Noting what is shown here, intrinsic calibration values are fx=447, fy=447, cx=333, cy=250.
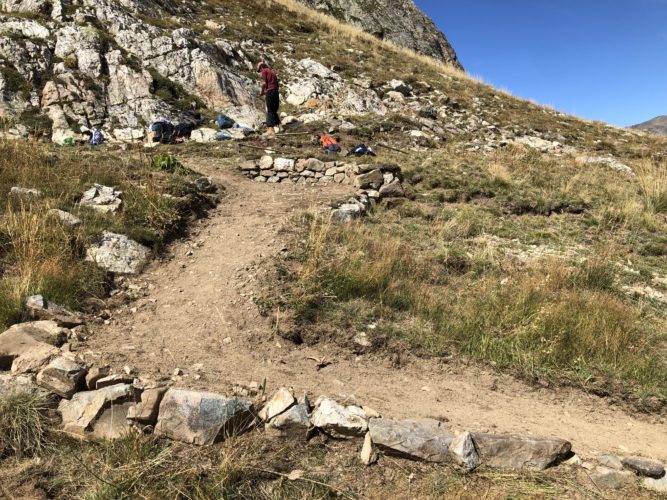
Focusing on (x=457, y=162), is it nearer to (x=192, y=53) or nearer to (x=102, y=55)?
(x=192, y=53)

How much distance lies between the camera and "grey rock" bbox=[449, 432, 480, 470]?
133 inches

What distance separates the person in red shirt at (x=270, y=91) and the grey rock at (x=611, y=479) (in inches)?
532

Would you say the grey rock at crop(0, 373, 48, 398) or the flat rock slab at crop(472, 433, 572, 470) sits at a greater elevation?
the flat rock slab at crop(472, 433, 572, 470)

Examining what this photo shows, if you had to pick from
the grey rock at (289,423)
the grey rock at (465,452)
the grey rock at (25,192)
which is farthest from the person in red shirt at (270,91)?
the grey rock at (465,452)

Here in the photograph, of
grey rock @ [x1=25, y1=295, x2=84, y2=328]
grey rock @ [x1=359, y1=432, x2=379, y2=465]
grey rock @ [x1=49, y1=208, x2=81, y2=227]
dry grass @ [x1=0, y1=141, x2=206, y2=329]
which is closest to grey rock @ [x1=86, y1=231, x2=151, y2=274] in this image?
dry grass @ [x1=0, y1=141, x2=206, y2=329]

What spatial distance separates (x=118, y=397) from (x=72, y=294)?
211cm

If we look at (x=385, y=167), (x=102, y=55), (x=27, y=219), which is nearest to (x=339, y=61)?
(x=102, y=55)

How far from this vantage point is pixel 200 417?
11.3ft

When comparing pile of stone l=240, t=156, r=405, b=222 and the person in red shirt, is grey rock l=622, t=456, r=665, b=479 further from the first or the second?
the person in red shirt

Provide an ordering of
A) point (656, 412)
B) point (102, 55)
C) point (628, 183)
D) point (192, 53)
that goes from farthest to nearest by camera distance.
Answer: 1. point (192, 53)
2. point (102, 55)
3. point (628, 183)
4. point (656, 412)

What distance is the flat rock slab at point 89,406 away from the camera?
337cm

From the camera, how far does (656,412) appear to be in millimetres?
4320

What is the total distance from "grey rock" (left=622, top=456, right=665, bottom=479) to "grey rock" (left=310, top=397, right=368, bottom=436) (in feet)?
6.61

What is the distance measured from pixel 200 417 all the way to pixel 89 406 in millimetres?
880
